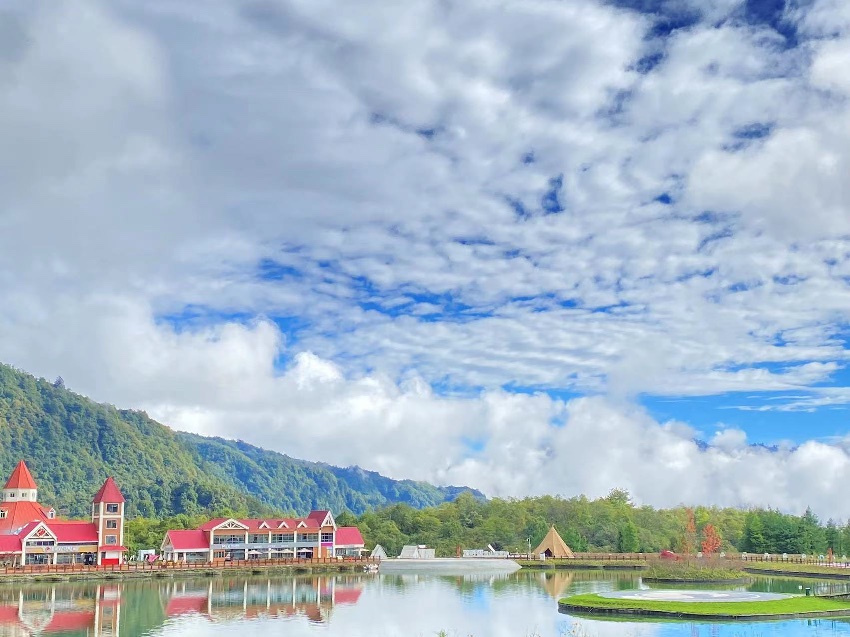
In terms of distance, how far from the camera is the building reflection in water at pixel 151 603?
4059 centimetres

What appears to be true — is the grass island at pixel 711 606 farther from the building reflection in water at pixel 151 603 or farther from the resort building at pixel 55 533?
the resort building at pixel 55 533

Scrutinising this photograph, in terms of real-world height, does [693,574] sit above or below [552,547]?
above

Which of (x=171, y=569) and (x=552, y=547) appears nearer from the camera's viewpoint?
(x=171, y=569)

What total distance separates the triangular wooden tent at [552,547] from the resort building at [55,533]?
4162 centimetres

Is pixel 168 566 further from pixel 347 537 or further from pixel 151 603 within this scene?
pixel 151 603

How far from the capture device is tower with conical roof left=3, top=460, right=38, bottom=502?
88.1 metres

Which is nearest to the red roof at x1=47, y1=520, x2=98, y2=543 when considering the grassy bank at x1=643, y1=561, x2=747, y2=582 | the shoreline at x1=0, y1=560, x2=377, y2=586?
the shoreline at x1=0, y1=560, x2=377, y2=586

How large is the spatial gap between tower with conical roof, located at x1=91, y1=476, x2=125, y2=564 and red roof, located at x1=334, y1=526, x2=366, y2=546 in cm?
2167

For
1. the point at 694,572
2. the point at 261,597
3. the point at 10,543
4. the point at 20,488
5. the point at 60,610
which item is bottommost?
the point at 261,597

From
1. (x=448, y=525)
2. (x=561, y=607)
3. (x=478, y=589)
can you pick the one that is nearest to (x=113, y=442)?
(x=448, y=525)

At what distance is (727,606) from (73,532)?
196 feet

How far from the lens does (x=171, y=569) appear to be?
73.4 m

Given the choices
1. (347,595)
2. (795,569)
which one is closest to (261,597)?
(347,595)

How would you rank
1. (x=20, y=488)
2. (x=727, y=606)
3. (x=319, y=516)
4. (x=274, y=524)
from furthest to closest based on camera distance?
(x=319, y=516)
(x=274, y=524)
(x=20, y=488)
(x=727, y=606)
